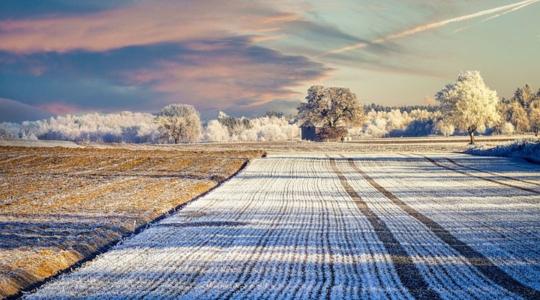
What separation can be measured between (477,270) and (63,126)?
156256 mm

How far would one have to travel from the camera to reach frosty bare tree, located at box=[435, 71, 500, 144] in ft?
303

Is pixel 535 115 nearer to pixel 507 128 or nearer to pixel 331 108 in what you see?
pixel 507 128

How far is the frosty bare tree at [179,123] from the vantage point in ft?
479

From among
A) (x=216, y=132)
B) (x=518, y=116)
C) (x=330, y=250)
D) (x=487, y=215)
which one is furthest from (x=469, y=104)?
(x=518, y=116)

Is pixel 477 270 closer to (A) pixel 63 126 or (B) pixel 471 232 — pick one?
(B) pixel 471 232

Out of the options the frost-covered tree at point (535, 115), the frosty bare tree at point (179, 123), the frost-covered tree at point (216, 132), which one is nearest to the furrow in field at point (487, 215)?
the frosty bare tree at point (179, 123)

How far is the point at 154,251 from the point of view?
15.2 metres

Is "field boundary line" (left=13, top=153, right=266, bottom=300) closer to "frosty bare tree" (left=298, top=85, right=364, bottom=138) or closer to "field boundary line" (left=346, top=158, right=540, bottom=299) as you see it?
"field boundary line" (left=346, top=158, right=540, bottom=299)

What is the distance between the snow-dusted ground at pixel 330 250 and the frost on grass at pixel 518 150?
28711mm

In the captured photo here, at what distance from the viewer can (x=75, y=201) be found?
2544 cm

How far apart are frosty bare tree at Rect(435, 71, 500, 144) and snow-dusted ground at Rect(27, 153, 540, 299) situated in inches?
2498

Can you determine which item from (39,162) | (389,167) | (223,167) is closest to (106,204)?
(223,167)

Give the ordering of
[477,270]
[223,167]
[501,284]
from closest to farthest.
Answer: [501,284] → [477,270] → [223,167]

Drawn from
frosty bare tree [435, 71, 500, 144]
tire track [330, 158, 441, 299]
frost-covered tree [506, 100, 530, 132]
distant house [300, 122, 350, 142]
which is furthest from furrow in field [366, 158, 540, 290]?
frost-covered tree [506, 100, 530, 132]
